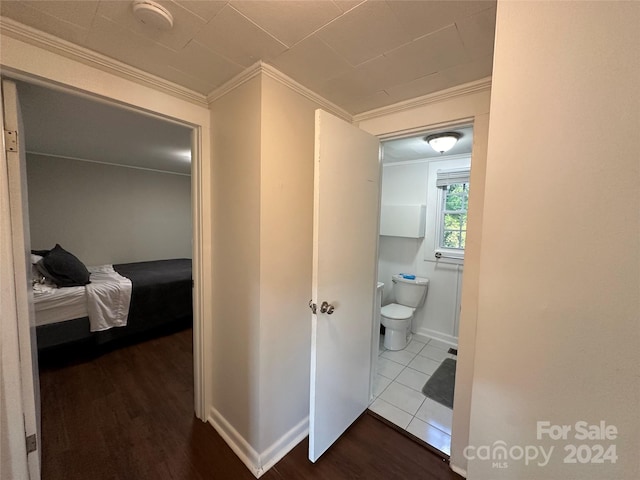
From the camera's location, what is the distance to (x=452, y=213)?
2961 mm

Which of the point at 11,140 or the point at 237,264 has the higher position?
the point at 11,140

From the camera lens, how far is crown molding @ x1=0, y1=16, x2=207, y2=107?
989 millimetres

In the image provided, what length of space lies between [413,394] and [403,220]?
1.86 meters

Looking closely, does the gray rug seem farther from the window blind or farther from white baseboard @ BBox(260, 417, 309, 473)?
the window blind

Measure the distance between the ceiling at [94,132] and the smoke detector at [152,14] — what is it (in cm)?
57

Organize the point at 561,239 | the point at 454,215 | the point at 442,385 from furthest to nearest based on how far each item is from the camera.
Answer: the point at 454,215
the point at 442,385
the point at 561,239

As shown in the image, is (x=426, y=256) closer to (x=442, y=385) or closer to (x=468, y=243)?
(x=442, y=385)

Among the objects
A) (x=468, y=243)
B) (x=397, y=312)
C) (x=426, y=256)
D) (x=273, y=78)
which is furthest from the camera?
(x=426, y=256)

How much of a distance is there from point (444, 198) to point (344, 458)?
2.73m

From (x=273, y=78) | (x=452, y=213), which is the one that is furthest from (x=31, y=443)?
(x=452, y=213)

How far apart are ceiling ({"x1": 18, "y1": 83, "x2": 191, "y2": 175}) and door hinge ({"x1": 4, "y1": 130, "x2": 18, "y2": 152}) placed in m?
0.30

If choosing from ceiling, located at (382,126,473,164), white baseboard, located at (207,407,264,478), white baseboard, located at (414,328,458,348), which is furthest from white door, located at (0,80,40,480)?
white baseboard, located at (414,328,458,348)

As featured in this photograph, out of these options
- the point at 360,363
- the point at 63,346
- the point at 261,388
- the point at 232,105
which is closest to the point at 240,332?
the point at 261,388

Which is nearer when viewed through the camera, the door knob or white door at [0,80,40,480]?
white door at [0,80,40,480]
